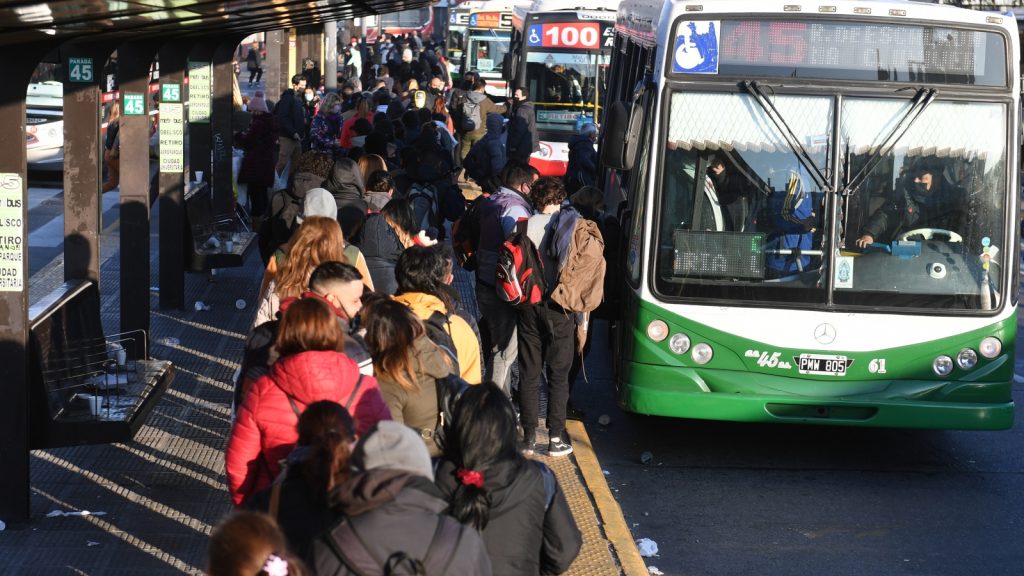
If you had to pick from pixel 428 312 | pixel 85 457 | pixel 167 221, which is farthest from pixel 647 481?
pixel 167 221

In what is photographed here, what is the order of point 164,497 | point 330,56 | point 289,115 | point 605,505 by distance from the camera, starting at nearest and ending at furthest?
point 164,497 → point 605,505 → point 289,115 → point 330,56

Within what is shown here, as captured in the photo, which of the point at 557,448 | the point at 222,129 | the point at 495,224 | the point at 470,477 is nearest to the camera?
the point at 470,477

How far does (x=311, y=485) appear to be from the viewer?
3.77 m

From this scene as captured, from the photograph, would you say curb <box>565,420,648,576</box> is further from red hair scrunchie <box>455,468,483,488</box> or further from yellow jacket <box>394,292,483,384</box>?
red hair scrunchie <box>455,468,483,488</box>

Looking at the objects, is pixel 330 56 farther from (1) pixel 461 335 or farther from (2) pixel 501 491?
(2) pixel 501 491

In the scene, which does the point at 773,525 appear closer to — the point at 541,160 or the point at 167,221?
the point at 167,221

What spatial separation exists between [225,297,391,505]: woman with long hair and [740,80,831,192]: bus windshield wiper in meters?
4.14

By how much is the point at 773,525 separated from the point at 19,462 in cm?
399

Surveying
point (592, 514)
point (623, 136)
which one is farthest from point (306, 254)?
point (623, 136)

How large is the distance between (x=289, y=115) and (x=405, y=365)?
524 inches

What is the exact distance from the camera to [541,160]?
22.7 metres

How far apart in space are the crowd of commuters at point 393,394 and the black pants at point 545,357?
12mm

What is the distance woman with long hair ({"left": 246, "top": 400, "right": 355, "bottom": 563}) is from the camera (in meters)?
3.72

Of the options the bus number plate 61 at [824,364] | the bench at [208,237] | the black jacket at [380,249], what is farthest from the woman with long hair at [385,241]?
the bench at [208,237]
